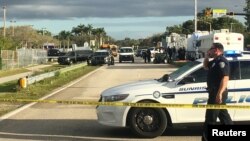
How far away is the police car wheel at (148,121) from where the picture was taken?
33.9 feet

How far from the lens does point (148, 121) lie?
1037cm

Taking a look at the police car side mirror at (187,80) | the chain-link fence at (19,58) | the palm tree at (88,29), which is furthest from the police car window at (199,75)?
the palm tree at (88,29)

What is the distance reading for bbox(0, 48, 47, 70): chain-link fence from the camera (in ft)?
157

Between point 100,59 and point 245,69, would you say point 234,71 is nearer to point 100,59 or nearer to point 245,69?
point 245,69

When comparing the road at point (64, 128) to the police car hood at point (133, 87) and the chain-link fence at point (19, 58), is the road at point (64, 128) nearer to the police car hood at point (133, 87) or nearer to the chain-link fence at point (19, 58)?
the police car hood at point (133, 87)

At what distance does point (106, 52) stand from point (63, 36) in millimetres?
135980

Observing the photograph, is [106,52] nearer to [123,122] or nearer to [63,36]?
[123,122]

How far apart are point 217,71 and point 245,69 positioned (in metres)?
1.80

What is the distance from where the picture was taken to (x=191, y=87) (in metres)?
10.3

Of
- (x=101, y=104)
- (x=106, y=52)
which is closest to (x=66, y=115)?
(x=101, y=104)

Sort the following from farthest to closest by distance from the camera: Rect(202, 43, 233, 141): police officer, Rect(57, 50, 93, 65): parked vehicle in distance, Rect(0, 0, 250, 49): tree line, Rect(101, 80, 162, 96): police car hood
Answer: Rect(0, 0, 250, 49): tree line < Rect(57, 50, 93, 65): parked vehicle in distance < Rect(101, 80, 162, 96): police car hood < Rect(202, 43, 233, 141): police officer

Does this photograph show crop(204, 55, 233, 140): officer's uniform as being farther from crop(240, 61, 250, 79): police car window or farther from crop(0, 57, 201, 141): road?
crop(240, 61, 250, 79): police car window

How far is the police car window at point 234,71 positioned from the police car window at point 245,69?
0.08 meters

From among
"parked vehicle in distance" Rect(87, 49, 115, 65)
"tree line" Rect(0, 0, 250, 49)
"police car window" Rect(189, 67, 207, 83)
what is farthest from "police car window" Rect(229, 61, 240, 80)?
"tree line" Rect(0, 0, 250, 49)
